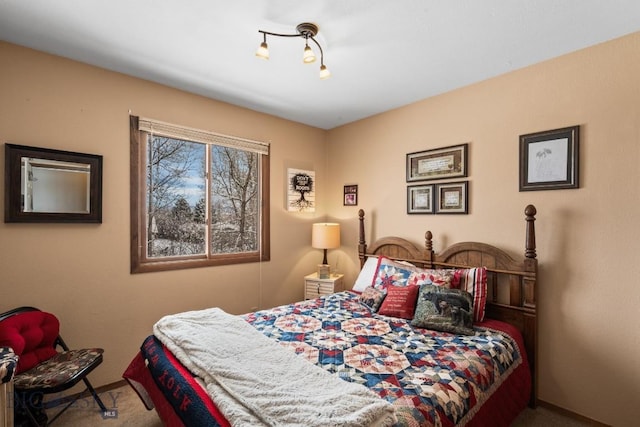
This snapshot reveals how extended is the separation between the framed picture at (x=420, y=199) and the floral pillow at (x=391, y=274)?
58cm

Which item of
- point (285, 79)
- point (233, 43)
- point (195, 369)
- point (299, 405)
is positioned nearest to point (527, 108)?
point (285, 79)

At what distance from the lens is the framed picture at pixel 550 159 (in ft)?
7.05

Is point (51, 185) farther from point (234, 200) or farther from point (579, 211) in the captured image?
point (579, 211)

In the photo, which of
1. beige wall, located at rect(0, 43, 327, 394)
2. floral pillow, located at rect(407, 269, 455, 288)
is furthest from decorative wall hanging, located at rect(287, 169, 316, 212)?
→ floral pillow, located at rect(407, 269, 455, 288)

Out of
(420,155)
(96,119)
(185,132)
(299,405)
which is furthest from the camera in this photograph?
(420,155)

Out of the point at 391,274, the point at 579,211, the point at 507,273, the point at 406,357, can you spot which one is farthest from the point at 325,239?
the point at 579,211

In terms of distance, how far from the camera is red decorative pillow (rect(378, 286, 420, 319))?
2.31 metres

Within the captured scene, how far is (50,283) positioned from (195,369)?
5.14 ft

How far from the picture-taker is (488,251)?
2484mm

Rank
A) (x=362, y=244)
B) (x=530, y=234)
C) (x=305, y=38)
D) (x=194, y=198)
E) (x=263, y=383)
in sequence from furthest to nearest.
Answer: (x=362, y=244) → (x=194, y=198) → (x=530, y=234) → (x=305, y=38) → (x=263, y=383)

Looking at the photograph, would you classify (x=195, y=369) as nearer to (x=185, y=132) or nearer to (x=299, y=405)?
(x=299, y=405)

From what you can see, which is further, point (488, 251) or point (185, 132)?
point (185, 132)

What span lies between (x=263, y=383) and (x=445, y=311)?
1383mm

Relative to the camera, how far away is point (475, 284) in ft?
7.73
